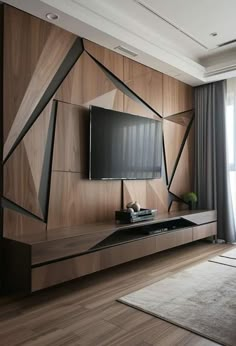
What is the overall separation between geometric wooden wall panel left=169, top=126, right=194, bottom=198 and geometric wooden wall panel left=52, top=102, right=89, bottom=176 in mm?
1865

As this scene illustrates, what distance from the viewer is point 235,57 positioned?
4.43 m

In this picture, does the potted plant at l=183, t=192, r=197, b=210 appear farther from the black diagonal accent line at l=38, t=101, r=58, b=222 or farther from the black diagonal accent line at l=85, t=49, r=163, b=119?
the black diagonal accent line at l=38, t=101, r=58, b=222

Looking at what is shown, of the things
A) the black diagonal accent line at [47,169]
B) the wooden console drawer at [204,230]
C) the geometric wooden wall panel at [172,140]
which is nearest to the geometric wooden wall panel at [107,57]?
the black diagonal accent line at [47,169]

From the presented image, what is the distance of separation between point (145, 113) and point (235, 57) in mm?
1547

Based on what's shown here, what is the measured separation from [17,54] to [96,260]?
2.06 metres

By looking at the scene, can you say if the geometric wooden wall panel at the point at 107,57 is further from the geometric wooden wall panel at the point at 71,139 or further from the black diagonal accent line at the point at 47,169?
the black diagonal accent line at the point at 47,169

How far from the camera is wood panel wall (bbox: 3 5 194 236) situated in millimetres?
2807

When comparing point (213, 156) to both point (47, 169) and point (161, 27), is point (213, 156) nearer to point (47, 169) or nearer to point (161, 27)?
point (161, 27)

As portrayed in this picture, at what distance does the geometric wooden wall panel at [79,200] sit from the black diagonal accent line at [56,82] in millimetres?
530

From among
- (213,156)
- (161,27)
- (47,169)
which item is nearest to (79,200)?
(47,169)

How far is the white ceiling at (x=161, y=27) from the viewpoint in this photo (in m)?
3.02

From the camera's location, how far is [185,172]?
16.8ft

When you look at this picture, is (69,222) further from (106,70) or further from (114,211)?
(106,70)

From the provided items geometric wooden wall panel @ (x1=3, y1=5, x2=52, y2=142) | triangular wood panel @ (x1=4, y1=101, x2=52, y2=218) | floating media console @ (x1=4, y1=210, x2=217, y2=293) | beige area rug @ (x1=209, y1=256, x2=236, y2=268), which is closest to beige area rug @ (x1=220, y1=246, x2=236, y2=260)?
beige area rug @ (x1=209, y1=256, x2=236, y2=268)
